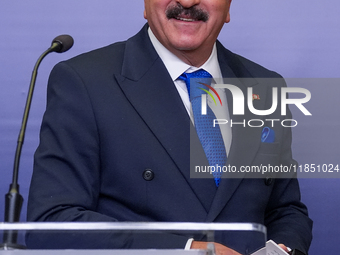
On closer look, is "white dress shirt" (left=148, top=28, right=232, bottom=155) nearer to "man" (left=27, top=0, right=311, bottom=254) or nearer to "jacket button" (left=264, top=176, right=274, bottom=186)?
"man" (left=27, top=0, right=311, bottom=254)

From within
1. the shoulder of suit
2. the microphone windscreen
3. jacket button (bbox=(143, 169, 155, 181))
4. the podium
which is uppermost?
the microphone windscreen

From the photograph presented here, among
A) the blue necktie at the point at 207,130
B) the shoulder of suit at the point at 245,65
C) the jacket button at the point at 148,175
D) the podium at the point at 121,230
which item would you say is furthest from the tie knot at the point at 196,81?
the podium at the point at 121,230

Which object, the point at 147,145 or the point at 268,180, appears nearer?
the point at 147,145

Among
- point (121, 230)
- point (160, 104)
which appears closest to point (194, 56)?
point (160, 104)

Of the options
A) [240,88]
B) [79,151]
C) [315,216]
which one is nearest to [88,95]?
[79,151]

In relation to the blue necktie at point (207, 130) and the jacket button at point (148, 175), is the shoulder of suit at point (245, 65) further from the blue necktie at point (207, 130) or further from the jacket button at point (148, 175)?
the jacket button at point (148, 175)

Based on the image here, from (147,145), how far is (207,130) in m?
0.18

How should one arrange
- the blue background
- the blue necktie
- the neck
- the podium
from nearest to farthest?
the podium, the blue necktie, the neck, the blue background

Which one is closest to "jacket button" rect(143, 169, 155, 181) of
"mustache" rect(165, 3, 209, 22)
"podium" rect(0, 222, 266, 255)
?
"mustache" rect(165, 3, 209, 22)

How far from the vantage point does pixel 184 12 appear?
1.71 m

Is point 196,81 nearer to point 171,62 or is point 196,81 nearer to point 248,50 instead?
point 171,62

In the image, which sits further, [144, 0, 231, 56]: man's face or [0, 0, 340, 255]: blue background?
[0, 0, 340, 255]: blue background

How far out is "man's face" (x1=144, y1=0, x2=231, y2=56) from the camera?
171 centimetres

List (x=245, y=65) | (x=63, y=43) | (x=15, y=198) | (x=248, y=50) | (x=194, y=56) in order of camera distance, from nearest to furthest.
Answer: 1. (x=15, y=198)
2. (x=63, y=43)
3. (x=194, y=56)
4. (x=245, y=65)
5. (x=248, y=50)
